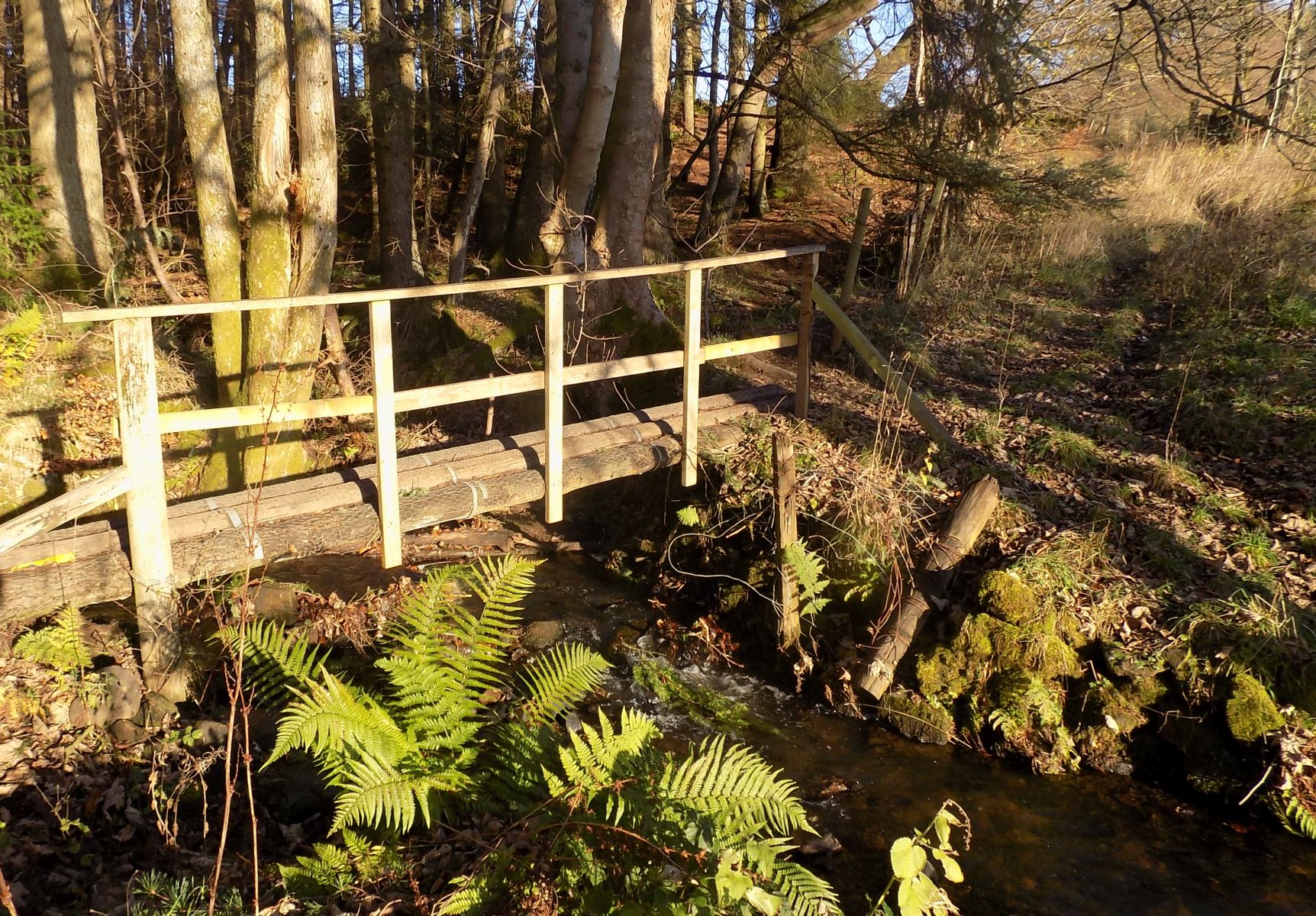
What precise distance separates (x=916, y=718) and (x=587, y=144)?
230 inches

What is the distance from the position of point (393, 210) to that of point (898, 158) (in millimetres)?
6205

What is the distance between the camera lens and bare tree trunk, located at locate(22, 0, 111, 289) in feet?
30.0

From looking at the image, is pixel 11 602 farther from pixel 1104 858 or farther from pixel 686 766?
pixel 1104 858

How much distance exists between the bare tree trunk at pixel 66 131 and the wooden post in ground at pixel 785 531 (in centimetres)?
720

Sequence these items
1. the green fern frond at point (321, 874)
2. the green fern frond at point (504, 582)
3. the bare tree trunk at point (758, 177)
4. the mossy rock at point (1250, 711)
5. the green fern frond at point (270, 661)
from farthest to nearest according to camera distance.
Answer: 1. the bare tree trunk at point (758, 177)
2. the mossy rock at point (1250, 711)
3. the green fern frond at point (504, 582)
4. the green fern frond at point (270, 661)
5. the green fern frond at point (321, 874)

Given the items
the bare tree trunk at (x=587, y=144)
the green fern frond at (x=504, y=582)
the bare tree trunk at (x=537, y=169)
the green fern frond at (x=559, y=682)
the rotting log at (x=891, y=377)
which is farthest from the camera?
the bare tree trunk at (x=537, y=169)

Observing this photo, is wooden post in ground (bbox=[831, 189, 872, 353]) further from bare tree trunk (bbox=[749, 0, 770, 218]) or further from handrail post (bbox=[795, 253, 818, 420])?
bare tree trunk (bbox=[749, 0, 770, 218])

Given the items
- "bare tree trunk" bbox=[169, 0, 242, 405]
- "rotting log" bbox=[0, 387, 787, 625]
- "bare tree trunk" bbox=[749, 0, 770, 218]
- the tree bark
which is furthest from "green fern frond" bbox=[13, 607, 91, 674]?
"bare tree trunk" bbox=[749, 0, 770, 218]

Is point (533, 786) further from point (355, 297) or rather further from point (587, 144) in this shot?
point (587, 144)

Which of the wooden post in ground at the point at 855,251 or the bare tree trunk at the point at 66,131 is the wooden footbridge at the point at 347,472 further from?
the bare tree trunk at the point at 66,131

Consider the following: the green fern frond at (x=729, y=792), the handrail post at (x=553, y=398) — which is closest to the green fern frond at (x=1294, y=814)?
the green fern frond at (x=729, y=792)

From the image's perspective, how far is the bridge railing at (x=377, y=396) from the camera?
491cm

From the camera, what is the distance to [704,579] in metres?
7.70

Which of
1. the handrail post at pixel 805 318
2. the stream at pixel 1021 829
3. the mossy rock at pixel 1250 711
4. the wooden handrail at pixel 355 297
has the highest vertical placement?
the wooden handrail at pixel 355 297
